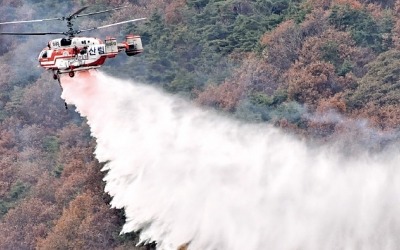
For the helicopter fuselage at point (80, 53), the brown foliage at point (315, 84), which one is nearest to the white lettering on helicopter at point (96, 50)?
the helicopter fuselage at point (80, 53)

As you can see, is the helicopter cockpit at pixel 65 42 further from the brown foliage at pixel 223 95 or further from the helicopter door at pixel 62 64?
the brown foliage at pixel 223 95

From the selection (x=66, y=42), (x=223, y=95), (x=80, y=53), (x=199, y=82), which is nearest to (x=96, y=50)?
(x=80, y=53)

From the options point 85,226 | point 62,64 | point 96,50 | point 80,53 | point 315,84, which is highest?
point 96,50

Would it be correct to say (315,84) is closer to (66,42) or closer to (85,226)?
(85,226)

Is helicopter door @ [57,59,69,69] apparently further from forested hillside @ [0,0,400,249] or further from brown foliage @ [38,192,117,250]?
brown foliage @ [38,192,117,250]

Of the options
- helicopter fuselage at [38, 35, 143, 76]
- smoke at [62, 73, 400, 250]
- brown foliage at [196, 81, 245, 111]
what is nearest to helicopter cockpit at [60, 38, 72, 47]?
helicopter fuselage at [38, 35, 143, 76]

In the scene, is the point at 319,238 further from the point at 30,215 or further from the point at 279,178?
the point at 30,215

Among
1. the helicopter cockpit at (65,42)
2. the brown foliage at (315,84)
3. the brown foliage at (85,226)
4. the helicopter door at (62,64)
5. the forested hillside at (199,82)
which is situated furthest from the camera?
the brown foliage at (315,84)
